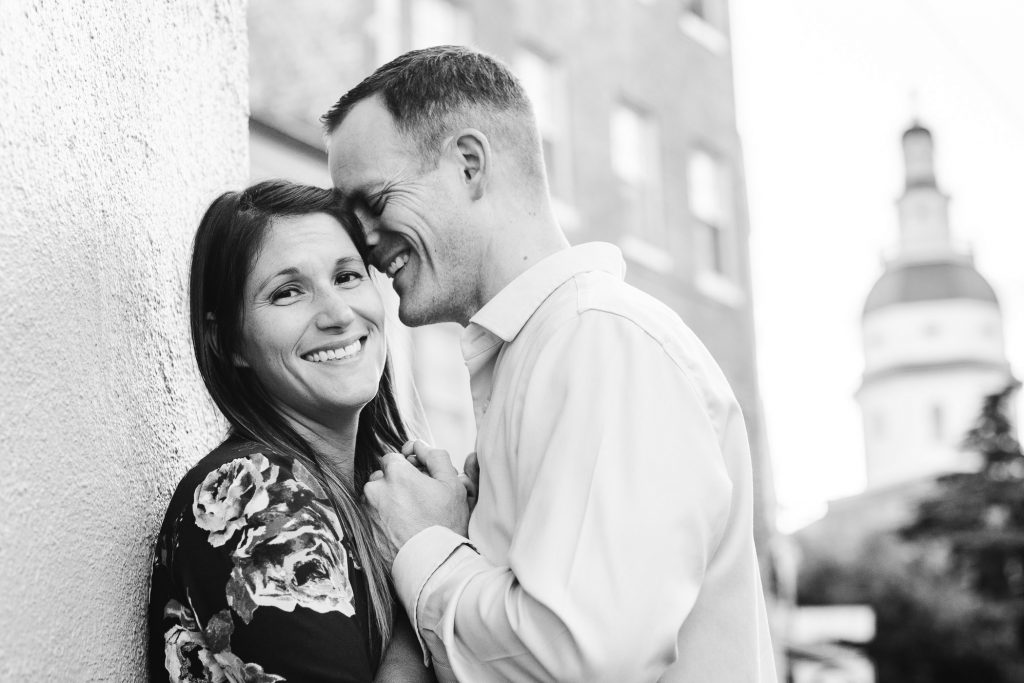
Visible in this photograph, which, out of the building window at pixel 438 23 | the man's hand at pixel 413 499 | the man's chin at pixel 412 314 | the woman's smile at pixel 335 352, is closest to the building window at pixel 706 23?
the building window at pixel 438 23

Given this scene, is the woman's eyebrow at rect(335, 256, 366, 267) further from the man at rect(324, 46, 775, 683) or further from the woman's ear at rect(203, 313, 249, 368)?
the woman's ear at rect(203, 313, 249, 368)

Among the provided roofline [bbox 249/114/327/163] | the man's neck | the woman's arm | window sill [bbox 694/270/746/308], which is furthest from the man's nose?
window sill [bbox 694/270/746/308]

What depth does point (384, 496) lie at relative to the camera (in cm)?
274

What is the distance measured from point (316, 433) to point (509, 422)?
2.21 ft

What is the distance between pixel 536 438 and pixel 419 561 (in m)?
0.30

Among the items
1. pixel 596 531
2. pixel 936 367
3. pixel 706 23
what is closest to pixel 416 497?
pixel 596 531

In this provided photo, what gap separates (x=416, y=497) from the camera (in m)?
2.72

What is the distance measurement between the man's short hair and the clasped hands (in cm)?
63

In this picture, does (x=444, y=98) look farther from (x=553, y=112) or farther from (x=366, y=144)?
(x=553, y=112)

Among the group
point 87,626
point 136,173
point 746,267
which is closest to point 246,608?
point 87,626

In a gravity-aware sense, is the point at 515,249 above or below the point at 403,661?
above

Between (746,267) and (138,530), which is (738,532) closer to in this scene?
(138,530)

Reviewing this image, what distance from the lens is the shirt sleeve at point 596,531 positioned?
221 centimetres

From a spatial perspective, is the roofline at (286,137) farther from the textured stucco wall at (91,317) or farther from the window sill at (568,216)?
the textured stucco wall at (91,317)
